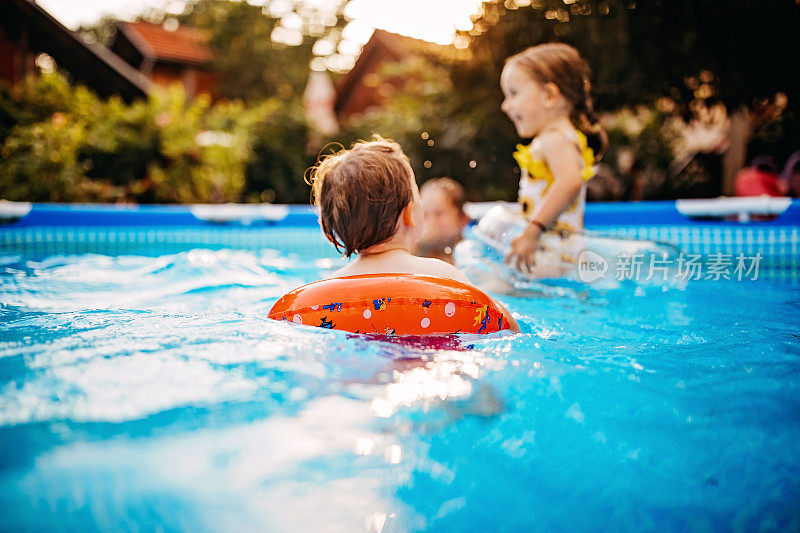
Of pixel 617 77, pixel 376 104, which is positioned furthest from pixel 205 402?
pixel 376 104

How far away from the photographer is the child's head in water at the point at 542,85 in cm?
360

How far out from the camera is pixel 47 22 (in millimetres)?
14125

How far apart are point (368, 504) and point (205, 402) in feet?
1.79

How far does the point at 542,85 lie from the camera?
3613 mm

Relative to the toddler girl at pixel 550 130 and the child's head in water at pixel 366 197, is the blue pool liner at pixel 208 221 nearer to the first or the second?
the toddler girl at pixel 550 130

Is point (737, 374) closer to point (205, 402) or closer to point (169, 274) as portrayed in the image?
point (205, 402)

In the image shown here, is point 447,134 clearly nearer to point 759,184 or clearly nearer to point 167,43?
point 759,184

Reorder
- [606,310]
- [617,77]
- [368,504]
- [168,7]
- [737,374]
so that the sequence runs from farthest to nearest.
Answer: [168,7], [617,77], [606,310], [737,374], [368,504]

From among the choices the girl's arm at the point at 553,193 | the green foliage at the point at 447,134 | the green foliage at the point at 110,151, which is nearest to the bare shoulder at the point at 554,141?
the girl's arm at the point at 553,193

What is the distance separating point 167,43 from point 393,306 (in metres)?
28.1

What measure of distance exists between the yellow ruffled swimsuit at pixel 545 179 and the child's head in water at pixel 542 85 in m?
0.16

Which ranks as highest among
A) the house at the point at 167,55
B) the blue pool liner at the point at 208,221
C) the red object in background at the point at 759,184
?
the house at the point at 167,55

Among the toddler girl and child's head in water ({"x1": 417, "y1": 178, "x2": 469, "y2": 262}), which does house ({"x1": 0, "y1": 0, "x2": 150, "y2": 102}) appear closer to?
child's head in water ({"x1": 417, "y1": 178, "x2": 469, "y2": 262})

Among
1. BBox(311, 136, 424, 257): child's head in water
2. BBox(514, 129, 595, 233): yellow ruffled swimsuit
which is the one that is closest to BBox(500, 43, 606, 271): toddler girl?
BBox(514, 129, 595, 233): yellow ruffled swimsuit
